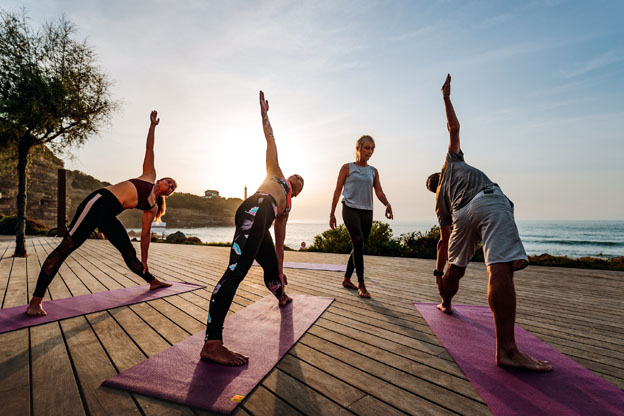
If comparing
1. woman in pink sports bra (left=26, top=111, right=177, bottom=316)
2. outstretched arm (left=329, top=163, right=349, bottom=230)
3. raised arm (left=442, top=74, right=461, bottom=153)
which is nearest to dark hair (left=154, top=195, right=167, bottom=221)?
woman in pink sports bra (left=26, top=111, right=177, bottom=316)

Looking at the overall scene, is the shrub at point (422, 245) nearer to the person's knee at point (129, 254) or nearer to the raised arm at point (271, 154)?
the raised arm at point (271, 154)

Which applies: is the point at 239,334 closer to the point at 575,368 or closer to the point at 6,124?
the point at 575,368

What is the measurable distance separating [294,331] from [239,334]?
0.44 metres

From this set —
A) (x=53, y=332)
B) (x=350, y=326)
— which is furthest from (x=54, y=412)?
(x=350, y=326)

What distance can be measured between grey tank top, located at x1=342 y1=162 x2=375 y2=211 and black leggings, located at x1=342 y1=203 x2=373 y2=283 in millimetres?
75

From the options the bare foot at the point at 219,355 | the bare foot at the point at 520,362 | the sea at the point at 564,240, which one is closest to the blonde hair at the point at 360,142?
the bare foot at the point at 520,362

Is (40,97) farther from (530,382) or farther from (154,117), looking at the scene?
(530,382)

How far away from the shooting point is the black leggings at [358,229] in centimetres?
362

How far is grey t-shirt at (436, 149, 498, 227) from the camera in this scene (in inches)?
83.4

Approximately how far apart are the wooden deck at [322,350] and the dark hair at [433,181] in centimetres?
135

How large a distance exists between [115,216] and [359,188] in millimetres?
2908

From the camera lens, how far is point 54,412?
1.24m

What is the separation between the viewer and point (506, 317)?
1.75m

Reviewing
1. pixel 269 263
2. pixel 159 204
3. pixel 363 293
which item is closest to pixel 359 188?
pixel 363 293
